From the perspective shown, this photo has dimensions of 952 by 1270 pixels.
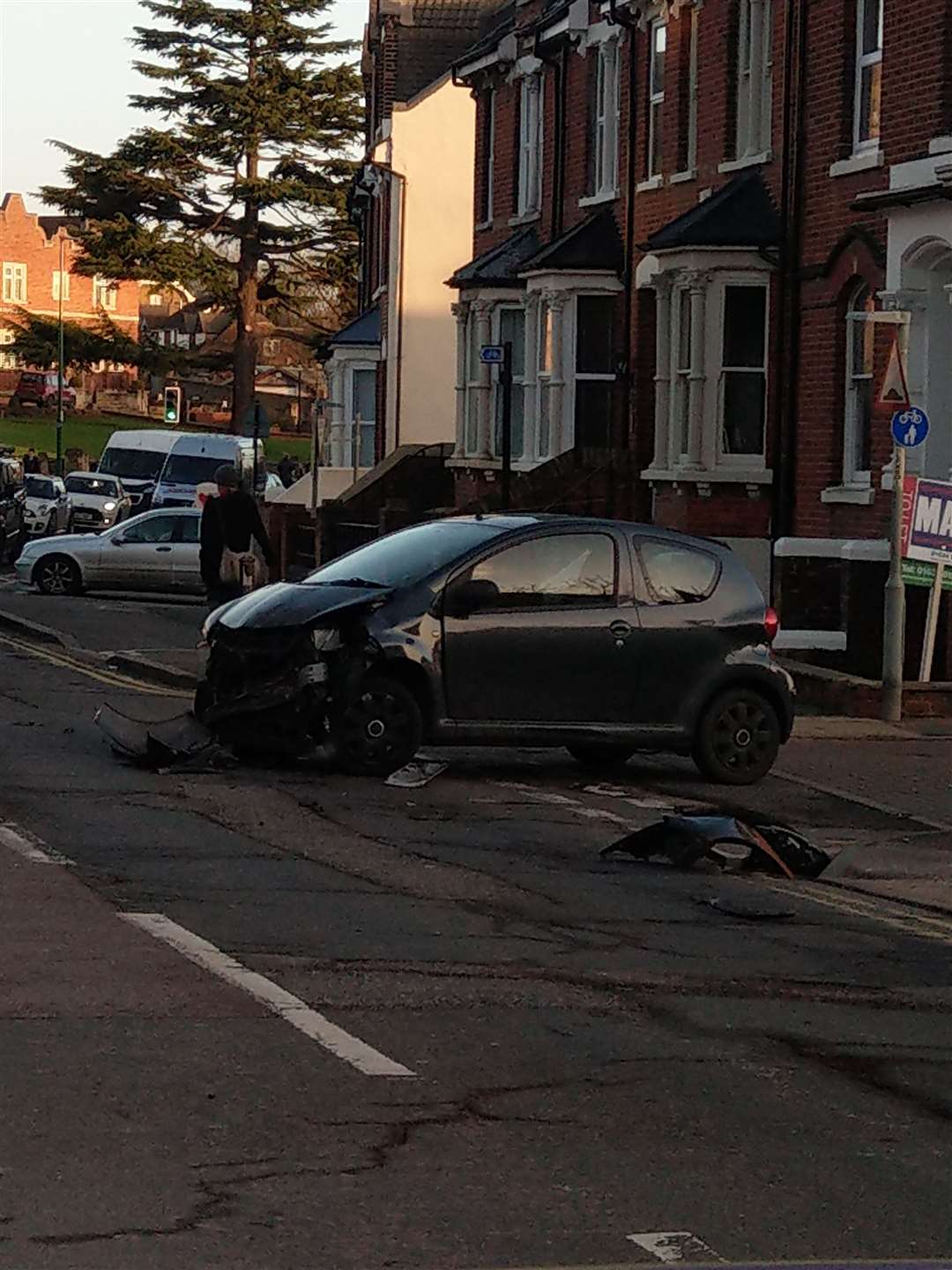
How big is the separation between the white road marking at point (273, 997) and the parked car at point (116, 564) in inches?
1106

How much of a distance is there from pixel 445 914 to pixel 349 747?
4578mm

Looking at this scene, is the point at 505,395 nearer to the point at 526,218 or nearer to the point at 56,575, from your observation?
the point at 526,218

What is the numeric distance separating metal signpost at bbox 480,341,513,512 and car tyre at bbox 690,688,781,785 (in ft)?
53.4

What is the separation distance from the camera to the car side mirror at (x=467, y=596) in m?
15.3

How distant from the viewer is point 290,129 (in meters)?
70.8

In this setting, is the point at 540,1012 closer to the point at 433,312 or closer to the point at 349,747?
the point at 349,747

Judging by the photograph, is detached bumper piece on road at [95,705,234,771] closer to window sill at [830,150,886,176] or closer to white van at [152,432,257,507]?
window sill at [830,150,886,176]

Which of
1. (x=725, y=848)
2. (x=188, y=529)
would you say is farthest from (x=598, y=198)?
(x=725, y=848)

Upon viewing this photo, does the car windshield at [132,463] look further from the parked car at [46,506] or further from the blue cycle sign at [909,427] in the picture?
the blue cycle sign at [909,427]

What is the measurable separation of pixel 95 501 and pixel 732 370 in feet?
94.1

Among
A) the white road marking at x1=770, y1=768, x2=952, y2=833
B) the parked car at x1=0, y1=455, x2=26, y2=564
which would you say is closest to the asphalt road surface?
the white road marking at x1=770, y1=768, x2=952, y2=833

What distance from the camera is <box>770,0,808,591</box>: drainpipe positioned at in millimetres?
26891

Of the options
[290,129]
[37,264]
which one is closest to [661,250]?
[290,129]

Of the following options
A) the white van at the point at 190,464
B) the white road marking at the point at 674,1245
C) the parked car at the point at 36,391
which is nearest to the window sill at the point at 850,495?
the white road marking at the point at 674,1245
